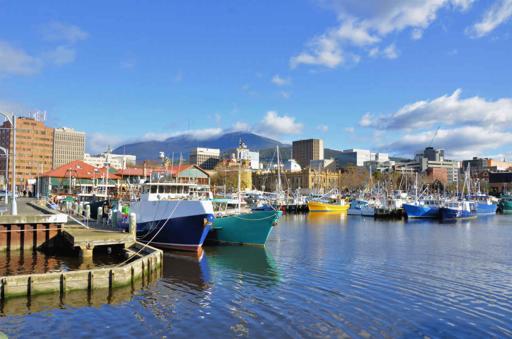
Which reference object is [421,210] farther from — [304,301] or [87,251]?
[304,301]

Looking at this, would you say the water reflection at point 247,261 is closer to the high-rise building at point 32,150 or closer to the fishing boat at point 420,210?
the fishing boat at point 420,210

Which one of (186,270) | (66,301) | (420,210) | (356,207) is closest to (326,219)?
(420,210)

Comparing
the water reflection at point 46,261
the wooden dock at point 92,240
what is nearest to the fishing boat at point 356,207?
the wooden dock at point 92,240

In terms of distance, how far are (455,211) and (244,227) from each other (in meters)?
59.2

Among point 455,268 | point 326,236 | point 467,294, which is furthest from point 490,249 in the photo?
point 467,294

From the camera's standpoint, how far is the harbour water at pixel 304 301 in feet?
55.4

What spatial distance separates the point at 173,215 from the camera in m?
37.0

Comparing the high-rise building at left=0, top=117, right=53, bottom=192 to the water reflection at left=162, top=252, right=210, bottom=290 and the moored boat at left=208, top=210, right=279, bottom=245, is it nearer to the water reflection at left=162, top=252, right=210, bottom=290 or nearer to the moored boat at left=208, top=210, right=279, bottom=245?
the moored boat at left=208, top=210, right=279, bottom=245

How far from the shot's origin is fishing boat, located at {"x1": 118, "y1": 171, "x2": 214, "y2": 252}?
35.9m

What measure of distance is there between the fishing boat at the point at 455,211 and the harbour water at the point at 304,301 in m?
52.6

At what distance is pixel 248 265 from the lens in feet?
102

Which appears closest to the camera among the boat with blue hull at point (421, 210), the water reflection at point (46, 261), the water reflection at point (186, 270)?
the water reflection at point (186, 270)

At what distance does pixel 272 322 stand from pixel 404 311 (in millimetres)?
5883

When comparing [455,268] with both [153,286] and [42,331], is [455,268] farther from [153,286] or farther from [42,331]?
[42,331]
